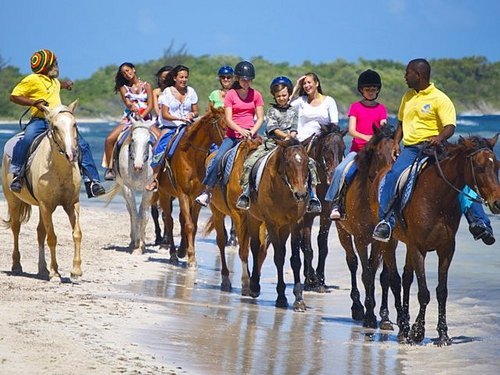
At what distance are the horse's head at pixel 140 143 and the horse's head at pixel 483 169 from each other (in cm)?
855

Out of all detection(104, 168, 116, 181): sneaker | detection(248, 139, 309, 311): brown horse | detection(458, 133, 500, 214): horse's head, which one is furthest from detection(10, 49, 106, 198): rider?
detection(458, 133, 500, 214): horse's head

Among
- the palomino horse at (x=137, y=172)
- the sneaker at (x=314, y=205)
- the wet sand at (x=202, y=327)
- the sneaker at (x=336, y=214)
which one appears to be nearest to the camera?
the wet sand at (x=202, y=327)

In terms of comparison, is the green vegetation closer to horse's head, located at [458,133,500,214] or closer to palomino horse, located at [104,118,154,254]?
palomino horse, located at [104,118,154,254]

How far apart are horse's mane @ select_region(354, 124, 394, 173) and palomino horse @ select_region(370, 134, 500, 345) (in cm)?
114

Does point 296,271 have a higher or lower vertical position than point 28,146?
lower

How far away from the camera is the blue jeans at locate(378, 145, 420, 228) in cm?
1196

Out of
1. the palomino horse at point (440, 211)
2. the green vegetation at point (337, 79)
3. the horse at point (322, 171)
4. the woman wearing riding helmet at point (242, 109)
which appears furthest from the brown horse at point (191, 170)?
the green vegetation at point (337, 79)

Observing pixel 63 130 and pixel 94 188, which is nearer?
pixel 63 130

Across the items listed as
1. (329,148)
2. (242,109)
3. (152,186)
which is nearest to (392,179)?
(329,148)

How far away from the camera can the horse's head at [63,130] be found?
46.0 ft

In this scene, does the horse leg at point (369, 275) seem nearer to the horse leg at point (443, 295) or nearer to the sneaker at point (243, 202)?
the horse leg at point (443, 295)

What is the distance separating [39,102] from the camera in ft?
48.2

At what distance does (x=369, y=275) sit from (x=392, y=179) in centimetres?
159

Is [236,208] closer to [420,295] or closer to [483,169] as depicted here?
[420,295]
